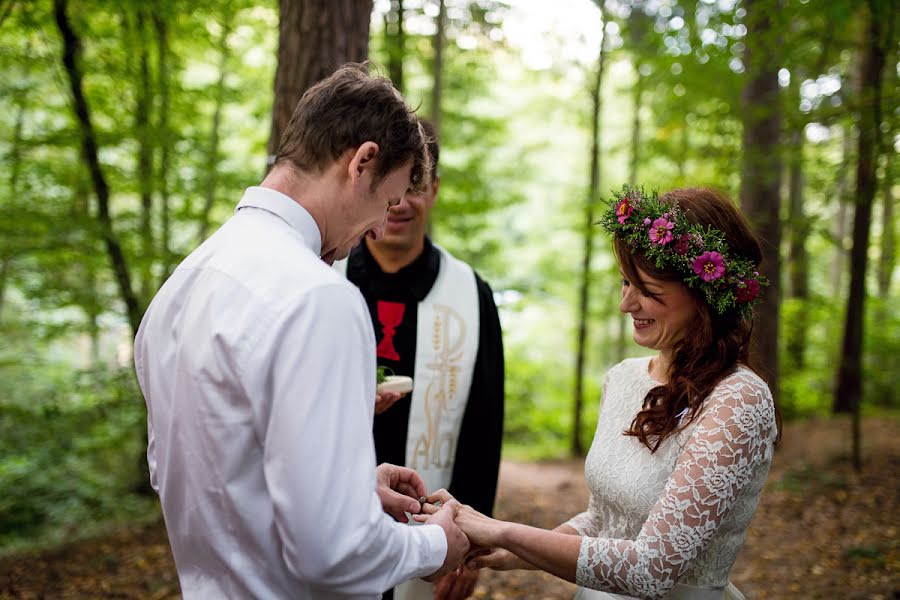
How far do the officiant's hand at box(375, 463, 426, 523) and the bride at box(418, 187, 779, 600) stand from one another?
8 centimetres

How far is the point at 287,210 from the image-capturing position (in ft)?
5.03

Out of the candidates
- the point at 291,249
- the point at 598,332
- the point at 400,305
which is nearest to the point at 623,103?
the point at 598,332

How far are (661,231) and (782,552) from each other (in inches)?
171

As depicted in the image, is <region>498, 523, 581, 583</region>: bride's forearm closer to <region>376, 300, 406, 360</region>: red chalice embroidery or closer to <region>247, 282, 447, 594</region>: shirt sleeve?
<region>247, 282, 447, 594</region>: shirt sleeve

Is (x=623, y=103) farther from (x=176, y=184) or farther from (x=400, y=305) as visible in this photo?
A: (x=400, y=305)

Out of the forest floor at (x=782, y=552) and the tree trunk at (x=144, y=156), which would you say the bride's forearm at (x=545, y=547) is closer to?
the forest floor at (x=782, y=552)

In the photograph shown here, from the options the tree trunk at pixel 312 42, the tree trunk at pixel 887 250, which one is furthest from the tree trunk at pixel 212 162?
the tree trunk at pixel 887 250

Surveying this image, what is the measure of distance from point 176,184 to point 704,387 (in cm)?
600

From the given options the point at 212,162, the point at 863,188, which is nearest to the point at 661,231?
the point at 863,188

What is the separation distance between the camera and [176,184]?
6.58 m

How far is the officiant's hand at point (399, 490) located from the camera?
205 cm

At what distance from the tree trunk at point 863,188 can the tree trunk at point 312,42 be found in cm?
376

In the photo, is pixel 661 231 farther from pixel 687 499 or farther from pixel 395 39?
pixel 395 39

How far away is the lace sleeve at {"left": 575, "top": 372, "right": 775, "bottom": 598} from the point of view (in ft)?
5.90
